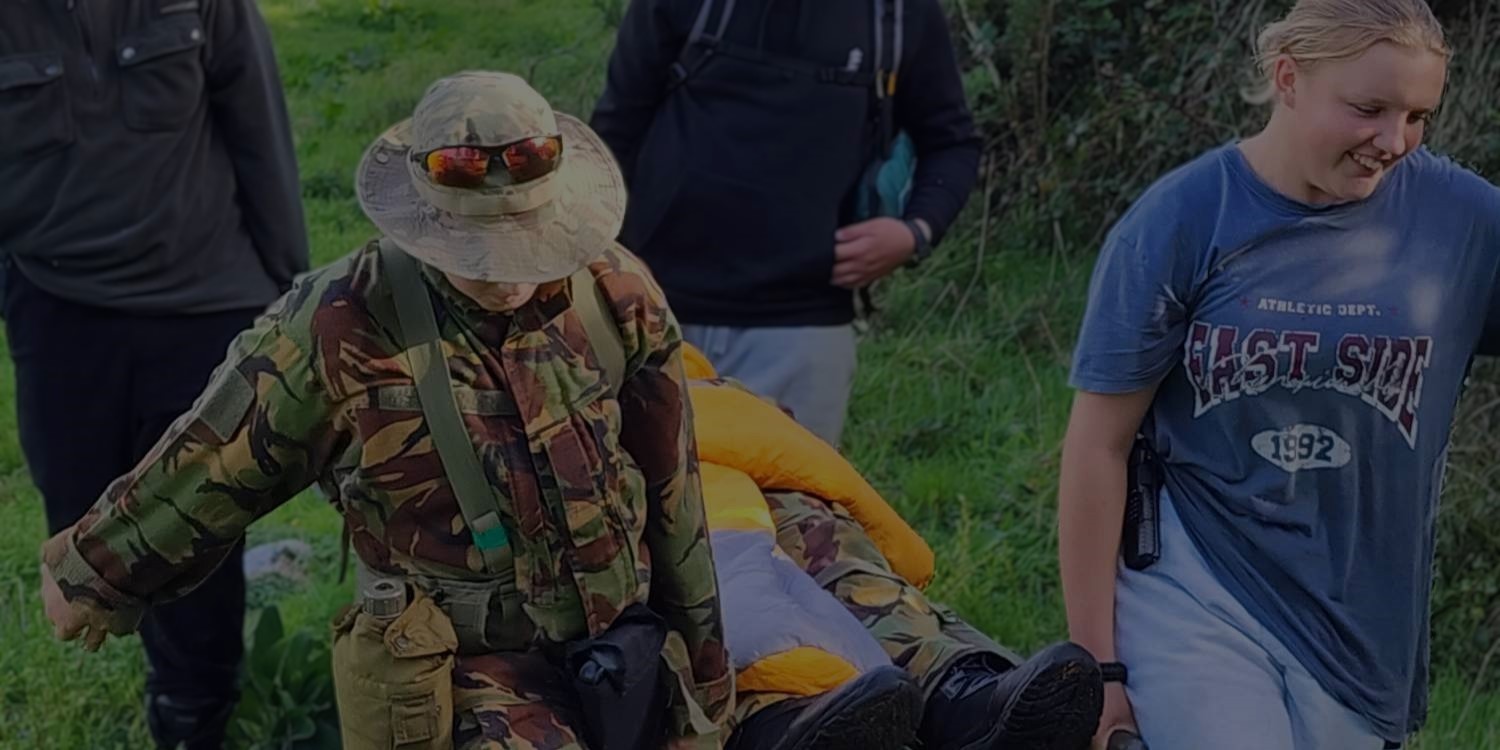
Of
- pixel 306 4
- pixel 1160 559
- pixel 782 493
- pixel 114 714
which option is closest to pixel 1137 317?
pixel 1160 559

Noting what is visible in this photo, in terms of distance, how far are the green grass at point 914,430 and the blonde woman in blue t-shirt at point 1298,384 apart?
1635 millimetres

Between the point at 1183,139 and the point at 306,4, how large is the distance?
655 centimetres

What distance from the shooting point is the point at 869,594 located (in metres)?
3.34

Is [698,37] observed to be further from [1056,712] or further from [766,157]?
[1056,712]

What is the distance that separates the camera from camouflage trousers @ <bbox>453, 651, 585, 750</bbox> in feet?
8.48

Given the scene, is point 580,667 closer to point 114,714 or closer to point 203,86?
point 203,86

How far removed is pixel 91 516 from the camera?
2703mm

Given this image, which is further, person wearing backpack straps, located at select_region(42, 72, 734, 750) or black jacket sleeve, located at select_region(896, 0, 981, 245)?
black jacket sleeve, located at select_region(896, 0, 981, 245)

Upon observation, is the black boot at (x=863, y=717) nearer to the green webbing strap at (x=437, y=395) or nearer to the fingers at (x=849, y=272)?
the green webbing strap at (x=437, y=395)

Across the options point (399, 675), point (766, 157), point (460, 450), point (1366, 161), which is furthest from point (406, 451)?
point (766, 157)

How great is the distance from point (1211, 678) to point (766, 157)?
1.76 metres

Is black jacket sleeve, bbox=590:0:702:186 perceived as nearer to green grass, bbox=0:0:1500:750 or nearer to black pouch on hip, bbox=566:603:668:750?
green grass, bbox=0:0:1500:750

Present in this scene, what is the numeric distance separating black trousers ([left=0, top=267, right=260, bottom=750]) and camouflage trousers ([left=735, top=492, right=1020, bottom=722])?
1.36m

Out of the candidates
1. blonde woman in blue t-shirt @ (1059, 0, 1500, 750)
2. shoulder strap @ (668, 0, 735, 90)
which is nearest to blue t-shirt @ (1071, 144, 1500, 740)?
blonde woman in blue t-shirt @ (1059, 0, 1500, 750)
